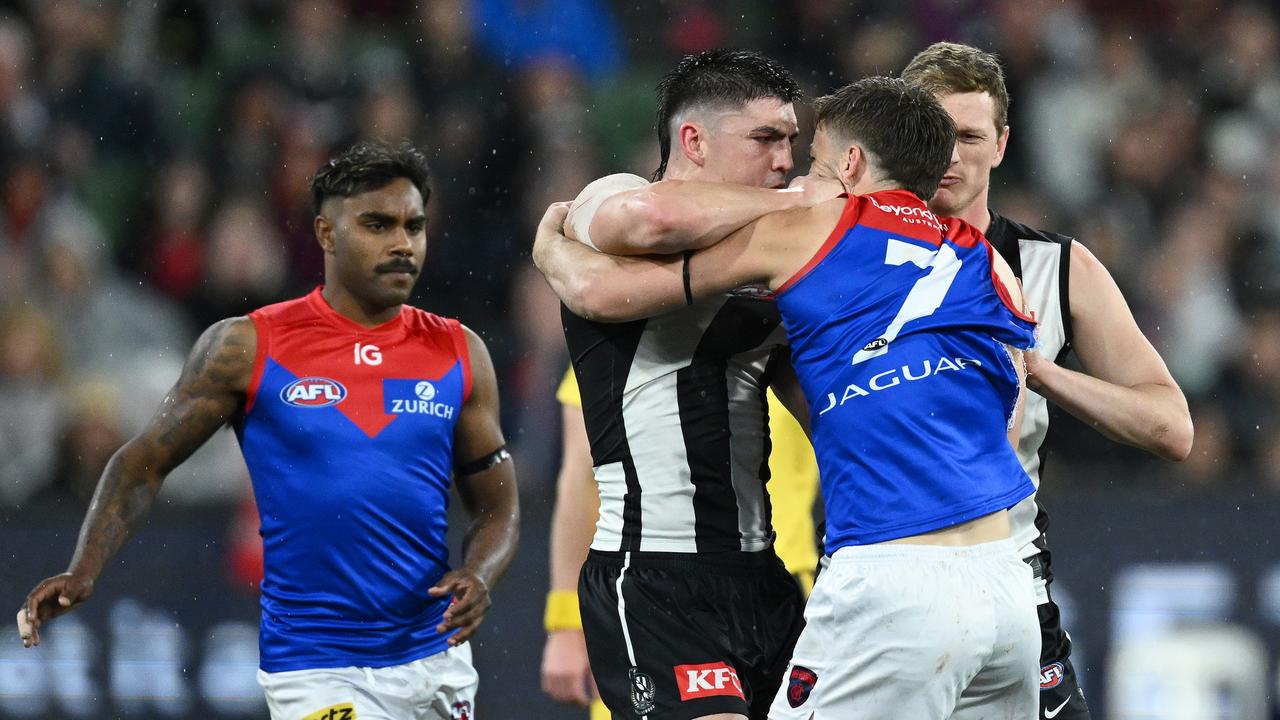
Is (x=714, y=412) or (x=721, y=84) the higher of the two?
(x=721, y=84)

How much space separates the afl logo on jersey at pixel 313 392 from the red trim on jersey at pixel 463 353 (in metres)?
0.41

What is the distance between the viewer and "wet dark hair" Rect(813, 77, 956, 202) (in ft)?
13.6

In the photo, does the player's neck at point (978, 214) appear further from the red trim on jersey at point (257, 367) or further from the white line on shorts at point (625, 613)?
the red trim on jersey at point (257, 367)

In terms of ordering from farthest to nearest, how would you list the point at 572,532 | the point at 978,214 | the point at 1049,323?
the point at 572,532 < the point at 978,214 < the point at 1049,323

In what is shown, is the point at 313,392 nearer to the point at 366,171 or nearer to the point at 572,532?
the point at 366,171

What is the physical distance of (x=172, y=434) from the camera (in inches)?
208

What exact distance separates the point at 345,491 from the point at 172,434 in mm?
570

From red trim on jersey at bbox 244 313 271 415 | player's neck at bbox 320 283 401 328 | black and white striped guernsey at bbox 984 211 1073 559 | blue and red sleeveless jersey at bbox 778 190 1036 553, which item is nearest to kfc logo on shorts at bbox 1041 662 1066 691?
black and white striped guernsey at bbox 984 211 1073 559

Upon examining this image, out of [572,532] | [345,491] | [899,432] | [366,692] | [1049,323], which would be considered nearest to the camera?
[899,432]

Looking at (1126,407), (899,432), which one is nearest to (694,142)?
(899,432)

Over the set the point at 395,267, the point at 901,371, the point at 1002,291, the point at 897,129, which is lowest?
the point at 901,371

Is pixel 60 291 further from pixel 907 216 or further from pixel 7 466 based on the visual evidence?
pixel 907 216

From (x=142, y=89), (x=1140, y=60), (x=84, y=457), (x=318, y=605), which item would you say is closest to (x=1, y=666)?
(x=84, y=457)

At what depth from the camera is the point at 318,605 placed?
5289 millimetres
